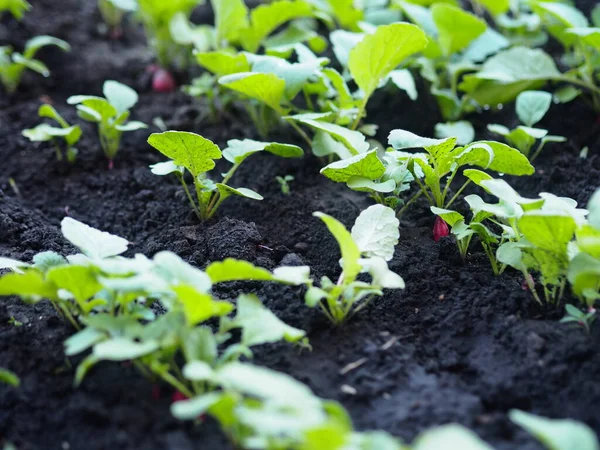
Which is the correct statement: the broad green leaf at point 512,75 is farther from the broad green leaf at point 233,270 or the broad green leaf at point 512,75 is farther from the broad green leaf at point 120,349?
the broad green leaf at point 120,349

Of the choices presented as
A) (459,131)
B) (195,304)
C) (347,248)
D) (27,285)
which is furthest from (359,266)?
(459,131)

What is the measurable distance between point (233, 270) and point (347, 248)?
26cm

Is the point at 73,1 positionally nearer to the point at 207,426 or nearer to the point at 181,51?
the point at 181,51

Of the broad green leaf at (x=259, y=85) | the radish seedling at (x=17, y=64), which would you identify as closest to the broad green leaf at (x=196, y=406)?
the broad green leaf at (x=259, y=85)

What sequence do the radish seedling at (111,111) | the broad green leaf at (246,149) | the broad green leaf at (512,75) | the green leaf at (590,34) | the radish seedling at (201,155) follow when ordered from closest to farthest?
1. the radish seedling at (201,155)
2. the broad green leaf at (246,149)
3. the green leaf at (590,34)
4. the radish seedling at (111,111)
5. the broad green leaf at (512,75)

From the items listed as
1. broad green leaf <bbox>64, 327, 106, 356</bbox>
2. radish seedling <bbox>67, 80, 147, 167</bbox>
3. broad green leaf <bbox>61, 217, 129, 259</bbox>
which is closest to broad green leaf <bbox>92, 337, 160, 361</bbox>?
broad green leaf <bbox>64, 327, 106, 356</bbox>

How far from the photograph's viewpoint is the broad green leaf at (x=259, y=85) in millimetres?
1765

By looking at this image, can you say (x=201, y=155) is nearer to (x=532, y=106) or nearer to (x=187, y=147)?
(x=187, y=147)

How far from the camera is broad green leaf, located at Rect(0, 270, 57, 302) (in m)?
1.22

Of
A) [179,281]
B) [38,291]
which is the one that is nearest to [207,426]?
[179,281]

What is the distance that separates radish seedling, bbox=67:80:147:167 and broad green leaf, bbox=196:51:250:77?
0.29m

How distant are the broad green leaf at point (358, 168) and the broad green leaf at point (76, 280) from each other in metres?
0.60

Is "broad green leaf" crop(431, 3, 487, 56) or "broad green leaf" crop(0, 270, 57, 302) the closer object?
"broad green leaf" crop(0, 270, 57, 302)

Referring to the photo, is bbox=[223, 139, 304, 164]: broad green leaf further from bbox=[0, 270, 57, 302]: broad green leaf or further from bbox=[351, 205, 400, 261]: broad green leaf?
bbox=[0, 270, 57, 302]: broad green leaf
